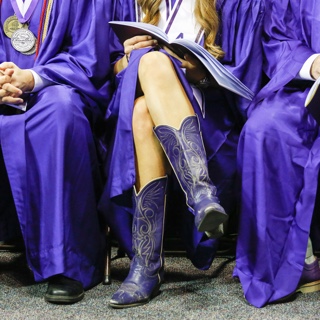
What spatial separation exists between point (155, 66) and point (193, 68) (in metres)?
0.15

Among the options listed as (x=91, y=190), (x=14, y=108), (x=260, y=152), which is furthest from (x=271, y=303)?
(x=14, y=108)

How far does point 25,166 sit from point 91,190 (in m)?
0.21

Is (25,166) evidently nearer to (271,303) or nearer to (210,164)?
(210,164)

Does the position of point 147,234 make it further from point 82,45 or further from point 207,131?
point 82,45

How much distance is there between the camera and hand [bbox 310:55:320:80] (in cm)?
230

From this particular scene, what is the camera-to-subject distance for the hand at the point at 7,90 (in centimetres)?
228

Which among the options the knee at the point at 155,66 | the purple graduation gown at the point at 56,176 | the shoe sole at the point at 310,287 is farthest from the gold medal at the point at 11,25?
the shoe sole at the point at 310,287

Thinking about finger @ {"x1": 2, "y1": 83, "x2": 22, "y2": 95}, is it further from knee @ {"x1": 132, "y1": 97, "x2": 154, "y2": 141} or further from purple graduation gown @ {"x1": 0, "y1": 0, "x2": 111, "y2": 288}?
knee @ {"x1": 132, "y1": 97, "x2": 154, "y2": 141}

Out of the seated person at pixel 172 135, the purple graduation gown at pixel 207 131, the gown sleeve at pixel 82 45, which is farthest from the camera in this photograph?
the gown sleeve at pixel 82 45

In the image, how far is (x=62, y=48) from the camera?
2582mm

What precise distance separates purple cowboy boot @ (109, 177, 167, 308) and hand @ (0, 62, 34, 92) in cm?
48

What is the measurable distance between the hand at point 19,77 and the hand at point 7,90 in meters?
0.01

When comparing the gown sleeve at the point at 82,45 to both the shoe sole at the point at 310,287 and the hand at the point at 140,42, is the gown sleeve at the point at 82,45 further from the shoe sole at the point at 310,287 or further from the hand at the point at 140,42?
the shoe sole at the point at 310,287

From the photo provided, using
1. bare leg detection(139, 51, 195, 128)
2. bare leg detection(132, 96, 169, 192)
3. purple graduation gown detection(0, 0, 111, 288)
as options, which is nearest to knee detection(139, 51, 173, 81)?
bare leg detection(139, 51, 195, 128)
